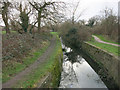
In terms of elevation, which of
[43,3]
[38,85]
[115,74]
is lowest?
[115,74]

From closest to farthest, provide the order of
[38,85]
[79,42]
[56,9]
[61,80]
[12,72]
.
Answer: [38,85]
[12,72]
[61,80]
[56,9]
[79,42]

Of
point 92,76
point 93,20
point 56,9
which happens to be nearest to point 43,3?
point 56,9

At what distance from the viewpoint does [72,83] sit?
7426mm

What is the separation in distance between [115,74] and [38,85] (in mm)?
6290

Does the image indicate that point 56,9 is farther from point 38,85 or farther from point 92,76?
point 38,85

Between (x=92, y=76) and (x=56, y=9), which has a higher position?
(x=56, y=9)

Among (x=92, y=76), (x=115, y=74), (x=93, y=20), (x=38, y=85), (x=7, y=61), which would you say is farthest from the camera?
(x=93, y=20)

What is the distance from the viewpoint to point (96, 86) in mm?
7180

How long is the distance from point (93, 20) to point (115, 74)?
41355 mm

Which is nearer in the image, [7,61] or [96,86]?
[7,61]

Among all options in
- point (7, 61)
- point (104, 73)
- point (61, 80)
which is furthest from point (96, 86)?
point (7, 61)

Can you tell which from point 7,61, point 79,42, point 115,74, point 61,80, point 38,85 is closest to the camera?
point 38,85

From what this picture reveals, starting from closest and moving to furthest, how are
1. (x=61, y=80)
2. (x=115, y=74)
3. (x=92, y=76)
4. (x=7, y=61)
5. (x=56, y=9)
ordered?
(x=7, y=61)
(x=115, y=74)
(x=61, y=80)
(x=92, y=76)
(x=56, y=9)

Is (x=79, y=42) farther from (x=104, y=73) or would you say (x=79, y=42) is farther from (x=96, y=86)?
(x=96, y=86)
